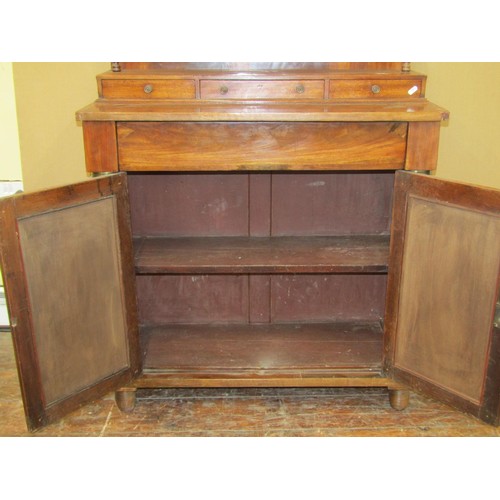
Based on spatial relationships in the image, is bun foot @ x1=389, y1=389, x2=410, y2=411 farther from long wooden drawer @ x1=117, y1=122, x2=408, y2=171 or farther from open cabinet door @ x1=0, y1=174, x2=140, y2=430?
open cabinet door @ x1=0, y1=174, x2=140, y2=430

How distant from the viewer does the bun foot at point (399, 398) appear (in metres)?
2.26

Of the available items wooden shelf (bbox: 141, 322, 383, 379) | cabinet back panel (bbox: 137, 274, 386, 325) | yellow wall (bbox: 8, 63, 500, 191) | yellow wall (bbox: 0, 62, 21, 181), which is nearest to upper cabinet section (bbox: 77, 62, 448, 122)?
yellow wall (bbox: 8, 63, 500, 191)

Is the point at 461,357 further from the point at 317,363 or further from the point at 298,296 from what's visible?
the point at 298,296

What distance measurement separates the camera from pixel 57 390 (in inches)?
75.9

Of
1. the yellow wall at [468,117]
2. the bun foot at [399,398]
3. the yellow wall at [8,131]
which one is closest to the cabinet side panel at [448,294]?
the bun foot at [399,398]

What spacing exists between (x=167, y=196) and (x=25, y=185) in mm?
675

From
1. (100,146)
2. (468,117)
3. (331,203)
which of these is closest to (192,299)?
(331,203)

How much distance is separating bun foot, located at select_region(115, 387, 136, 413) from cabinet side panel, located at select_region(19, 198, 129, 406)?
161 millimetres

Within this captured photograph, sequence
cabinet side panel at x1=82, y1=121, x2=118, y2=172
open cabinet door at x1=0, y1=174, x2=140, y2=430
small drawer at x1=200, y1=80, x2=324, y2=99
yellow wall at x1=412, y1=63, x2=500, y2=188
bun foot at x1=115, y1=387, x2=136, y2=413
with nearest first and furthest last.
Result: open cabinet door at x1=0, y1=174, x2=140, y2=430
cabinet side panel at x1=82, y1=121, x2=118, y2=172
small drawer at x1=200, y1=80, x2=324, y2=99
bun foot at x1=115, y1=387, x2=136, y2=413
yellow wall at x1=412, y1=63, x2=500, y2=188

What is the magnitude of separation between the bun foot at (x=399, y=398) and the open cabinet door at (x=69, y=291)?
0.99 meters

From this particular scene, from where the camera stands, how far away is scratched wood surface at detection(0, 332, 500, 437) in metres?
2.18

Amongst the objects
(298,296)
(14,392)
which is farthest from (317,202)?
(14,392)

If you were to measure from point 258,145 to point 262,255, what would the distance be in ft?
1.54

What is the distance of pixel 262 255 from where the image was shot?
229 centimetres
